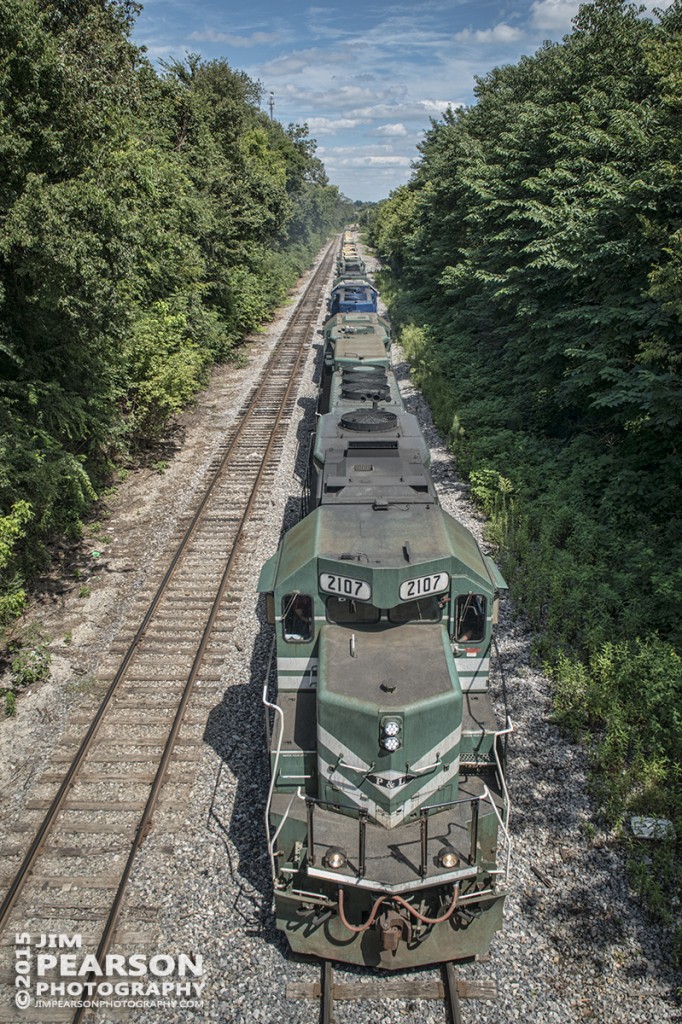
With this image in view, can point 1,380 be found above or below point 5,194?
below

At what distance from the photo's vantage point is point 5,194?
440 inches

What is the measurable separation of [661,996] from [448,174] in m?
32.6

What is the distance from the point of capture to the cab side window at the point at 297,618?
24.7 feet

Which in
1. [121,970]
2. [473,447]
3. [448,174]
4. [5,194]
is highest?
[448,174]

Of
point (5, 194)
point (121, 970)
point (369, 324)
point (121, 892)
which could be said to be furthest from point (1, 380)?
point (369, 324)

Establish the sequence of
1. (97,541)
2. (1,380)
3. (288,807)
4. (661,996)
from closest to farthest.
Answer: (661,996)
(288,807)
(1,380)
(97,541)

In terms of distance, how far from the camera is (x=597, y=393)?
13.9 meters

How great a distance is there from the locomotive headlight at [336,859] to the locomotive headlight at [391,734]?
1.10m

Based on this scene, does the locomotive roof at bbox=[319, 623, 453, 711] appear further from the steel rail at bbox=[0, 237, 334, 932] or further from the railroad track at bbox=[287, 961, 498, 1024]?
the steel rail at bbox=[0, 237, 334, 932]

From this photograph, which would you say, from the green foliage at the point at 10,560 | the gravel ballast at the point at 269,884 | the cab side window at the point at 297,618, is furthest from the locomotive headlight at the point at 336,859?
the green foliage at the point at 10,560

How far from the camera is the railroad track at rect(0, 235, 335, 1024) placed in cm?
762

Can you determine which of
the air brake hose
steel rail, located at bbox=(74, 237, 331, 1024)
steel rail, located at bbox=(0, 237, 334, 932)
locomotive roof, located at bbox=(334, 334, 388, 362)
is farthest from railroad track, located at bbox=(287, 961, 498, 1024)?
locomotive roof, located at bbox=(334, 334, 388, 362)

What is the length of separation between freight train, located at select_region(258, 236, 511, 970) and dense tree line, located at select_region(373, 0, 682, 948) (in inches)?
92.8

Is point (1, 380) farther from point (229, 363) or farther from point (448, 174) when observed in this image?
point (448, 174)
